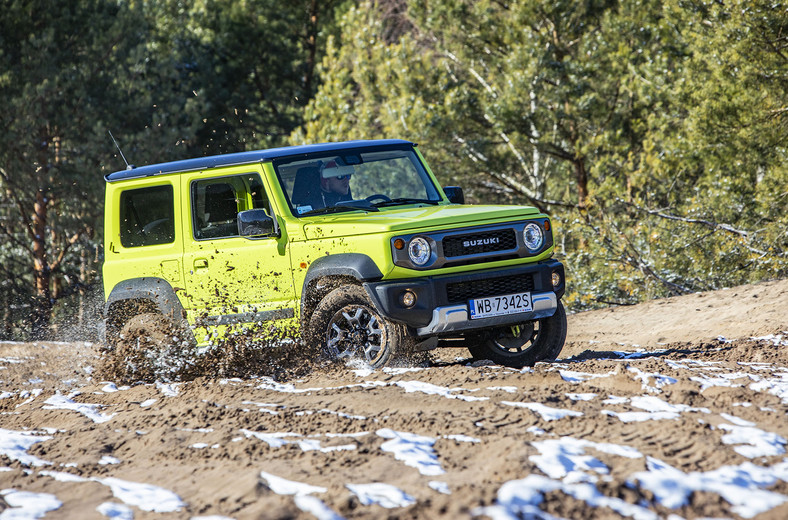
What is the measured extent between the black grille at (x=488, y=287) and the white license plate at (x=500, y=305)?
0.15ft

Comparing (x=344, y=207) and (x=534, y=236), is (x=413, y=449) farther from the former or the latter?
(x=344, y=207)

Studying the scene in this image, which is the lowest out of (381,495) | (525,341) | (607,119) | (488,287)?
(381,495)

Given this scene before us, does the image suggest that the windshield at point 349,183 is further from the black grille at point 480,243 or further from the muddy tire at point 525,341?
the muddy tire at point 525,341

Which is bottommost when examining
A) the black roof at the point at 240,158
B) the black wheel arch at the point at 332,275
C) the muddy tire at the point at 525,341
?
the muddy tire at the point at 525,341

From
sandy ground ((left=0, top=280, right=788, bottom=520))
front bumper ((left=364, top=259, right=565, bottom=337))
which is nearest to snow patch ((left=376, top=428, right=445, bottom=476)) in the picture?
sandy ground ((left=0, top=280, right=788, bottom=520))

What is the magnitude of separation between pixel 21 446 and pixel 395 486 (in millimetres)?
2659

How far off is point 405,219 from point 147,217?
241 cm

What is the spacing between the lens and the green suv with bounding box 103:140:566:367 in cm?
648

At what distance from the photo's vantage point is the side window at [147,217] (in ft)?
24.9

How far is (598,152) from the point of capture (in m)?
18.4

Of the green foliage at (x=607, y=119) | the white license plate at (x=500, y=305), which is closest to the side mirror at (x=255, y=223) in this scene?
the white license plate at (x=500, y=305)

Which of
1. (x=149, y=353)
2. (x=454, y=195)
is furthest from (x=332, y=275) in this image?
(x=149, y=353)

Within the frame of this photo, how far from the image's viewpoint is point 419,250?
6438mm

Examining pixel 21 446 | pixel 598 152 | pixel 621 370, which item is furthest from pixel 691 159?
pixel 21 446
